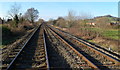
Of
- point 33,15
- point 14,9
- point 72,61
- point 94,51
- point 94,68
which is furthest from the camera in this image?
point 33,15

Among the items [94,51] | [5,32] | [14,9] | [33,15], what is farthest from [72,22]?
[33,15]

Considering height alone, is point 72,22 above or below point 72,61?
above

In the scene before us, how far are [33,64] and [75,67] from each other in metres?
1.95

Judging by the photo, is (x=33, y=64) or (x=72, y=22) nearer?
(x=33, y=64)

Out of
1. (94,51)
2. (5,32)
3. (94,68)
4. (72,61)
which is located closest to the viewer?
(94,68)

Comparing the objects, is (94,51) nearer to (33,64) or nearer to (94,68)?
(94,68)

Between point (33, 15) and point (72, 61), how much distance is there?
8128 centimetres

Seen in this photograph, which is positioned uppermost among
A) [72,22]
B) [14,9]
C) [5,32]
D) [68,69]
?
[14,9]

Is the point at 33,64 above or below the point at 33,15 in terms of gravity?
below

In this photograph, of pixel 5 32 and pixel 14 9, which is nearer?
pixel 5 32

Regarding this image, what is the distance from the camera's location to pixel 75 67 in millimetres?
6262

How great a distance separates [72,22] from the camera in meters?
41.0

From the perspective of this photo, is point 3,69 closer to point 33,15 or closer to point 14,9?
point 14,9

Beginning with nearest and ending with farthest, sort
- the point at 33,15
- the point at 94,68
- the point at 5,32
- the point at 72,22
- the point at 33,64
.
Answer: the point at 94,68
the point at 33,64
the point at 5,32
the point at 72,22
the point at 33,15
